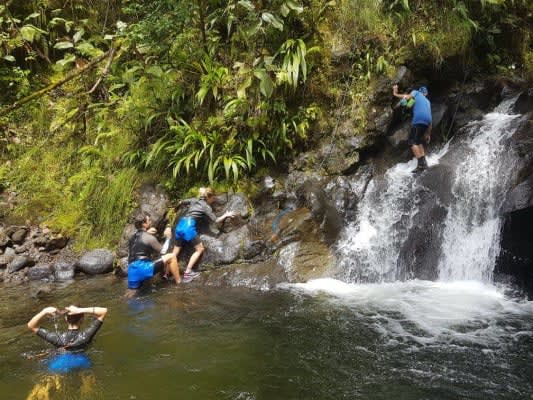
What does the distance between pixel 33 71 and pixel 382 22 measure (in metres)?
9.93

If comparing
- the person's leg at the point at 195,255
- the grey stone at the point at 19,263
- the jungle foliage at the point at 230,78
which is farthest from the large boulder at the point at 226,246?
the grey stone at the point at 19,263

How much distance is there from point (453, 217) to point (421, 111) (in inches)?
85.2

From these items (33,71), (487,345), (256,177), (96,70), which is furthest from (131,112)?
(487,345)

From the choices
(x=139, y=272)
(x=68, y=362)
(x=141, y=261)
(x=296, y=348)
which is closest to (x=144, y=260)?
(x=141, y=261)

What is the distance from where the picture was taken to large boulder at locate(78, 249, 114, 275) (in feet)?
30.8

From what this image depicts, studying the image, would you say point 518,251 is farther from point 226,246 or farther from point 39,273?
point 39,273

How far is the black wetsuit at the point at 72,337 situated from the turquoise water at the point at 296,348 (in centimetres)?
16

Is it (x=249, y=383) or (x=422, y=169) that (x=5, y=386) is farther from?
(x=422, y=169)

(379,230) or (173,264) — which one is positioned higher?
(379,230)

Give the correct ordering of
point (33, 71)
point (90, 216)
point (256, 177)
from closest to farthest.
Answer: point (256, 177)
point (90, 216)
point (33, 71)

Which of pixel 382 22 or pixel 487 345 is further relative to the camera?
pixel 382 22

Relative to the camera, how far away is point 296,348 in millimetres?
5414

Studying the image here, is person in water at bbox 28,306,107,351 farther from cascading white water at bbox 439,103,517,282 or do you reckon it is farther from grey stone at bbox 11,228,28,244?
cascading white water at bbox 439,103,517,282

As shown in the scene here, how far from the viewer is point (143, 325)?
20.9 feet
